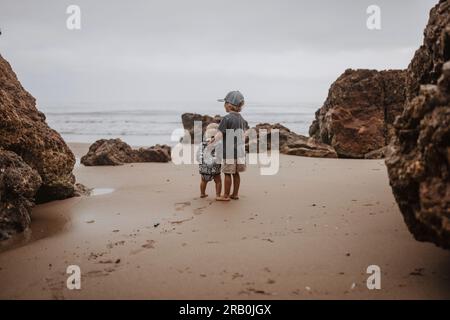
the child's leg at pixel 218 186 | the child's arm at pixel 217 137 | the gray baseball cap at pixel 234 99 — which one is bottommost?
the child's leg at pixel 218 186

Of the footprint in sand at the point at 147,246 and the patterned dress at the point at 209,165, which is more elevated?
the patterned dress at the point at 209,165

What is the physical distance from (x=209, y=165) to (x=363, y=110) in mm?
7233

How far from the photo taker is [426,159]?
8.89 feet

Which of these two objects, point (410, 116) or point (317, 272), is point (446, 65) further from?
point (317, 272)

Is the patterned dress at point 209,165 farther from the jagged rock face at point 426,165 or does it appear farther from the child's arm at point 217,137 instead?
the jagged rock face at point 426,165

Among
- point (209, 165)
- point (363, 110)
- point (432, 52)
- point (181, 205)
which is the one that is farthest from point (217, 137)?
point (363, 110)

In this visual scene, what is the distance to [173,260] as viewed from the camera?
12.2 ft

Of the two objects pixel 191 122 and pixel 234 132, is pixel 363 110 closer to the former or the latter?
pixel 234 132

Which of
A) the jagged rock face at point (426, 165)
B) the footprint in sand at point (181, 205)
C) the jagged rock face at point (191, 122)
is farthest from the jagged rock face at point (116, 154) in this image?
the jagged rock face at point (426, 165)

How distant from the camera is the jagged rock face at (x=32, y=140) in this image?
554 cm

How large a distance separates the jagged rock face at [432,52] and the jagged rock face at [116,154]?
8.12 m
